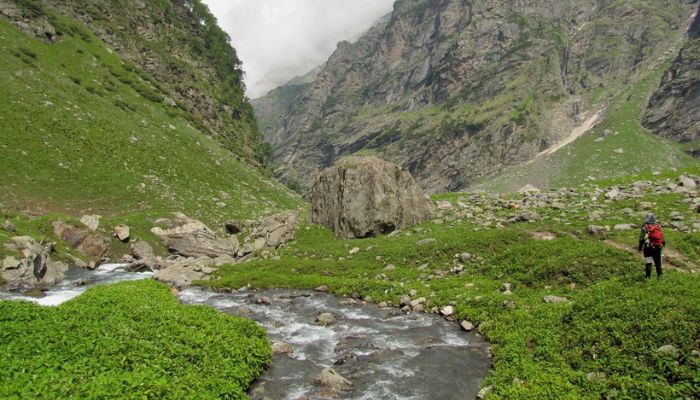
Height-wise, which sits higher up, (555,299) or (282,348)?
(555,299)

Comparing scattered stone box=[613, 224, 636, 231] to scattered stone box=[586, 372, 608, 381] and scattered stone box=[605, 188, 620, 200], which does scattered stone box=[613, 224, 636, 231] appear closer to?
scattered stone box=[605, 188, 620, 200]

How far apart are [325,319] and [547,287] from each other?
12568mm

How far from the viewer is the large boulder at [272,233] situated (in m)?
42.3

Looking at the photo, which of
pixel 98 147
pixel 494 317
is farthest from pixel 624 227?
pixel 98 147

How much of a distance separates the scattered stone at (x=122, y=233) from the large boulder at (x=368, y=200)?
20074mm

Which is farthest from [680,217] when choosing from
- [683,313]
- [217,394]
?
[217,394]

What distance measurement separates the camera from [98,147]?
61625 millimetres

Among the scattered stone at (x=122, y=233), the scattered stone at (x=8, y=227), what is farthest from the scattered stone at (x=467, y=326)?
the scattered stone at (x=122, y=233)

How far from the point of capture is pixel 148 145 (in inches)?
2702

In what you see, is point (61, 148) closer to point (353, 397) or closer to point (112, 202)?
point (112, 202)

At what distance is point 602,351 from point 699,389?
3300 millimetres

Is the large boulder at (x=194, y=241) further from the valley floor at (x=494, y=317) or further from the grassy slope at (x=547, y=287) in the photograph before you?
the valley floor at (x=494, y=317)

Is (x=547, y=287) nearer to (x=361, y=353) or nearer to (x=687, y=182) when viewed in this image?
(x=361, y=353)

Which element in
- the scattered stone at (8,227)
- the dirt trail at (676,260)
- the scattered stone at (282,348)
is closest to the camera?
the scattered stone at (282,348)
